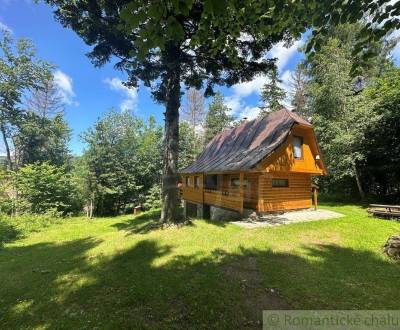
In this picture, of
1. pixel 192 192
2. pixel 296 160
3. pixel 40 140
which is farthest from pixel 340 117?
pixel 40 140

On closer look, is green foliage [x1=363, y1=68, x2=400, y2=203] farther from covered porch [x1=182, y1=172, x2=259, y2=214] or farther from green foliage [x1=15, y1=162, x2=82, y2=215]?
green foliage [x1=15, y1=162, x2=82, y2=215]

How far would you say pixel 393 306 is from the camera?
14.7 ft

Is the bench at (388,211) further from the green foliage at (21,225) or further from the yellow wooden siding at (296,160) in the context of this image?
the green foliage at (21,225)

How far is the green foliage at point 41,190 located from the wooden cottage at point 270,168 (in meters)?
12.5

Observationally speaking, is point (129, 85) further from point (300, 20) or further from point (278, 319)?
point (278, 319)

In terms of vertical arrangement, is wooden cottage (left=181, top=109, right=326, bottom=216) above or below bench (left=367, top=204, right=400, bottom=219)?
above

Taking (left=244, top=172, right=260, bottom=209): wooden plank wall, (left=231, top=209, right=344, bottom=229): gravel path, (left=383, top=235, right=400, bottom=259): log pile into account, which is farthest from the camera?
(left=244, top=172, right=260, bottom=209): wooden plank wall

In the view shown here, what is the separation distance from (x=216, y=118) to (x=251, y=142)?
76.4ft

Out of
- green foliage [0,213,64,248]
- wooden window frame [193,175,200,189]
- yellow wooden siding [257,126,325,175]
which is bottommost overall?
green foliage [0,213,64,248]

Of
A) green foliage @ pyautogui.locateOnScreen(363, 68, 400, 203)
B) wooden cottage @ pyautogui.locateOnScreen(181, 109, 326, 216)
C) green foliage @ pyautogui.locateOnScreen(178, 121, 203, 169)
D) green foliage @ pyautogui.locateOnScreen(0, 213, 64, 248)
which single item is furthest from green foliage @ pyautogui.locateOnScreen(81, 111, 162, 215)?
green foliage @ pyautogui.locateOnScreen(363, 68, 400, 203)

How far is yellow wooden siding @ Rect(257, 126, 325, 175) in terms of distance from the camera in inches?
549

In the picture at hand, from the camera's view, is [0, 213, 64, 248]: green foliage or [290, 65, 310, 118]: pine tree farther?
[290, 65, 310, 118]: pine tree

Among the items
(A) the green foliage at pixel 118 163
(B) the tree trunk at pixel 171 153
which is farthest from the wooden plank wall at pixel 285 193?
(A) the green foliage at pixel 118 163

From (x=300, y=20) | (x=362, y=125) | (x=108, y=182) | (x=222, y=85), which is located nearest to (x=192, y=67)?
(x=222, y=85)
